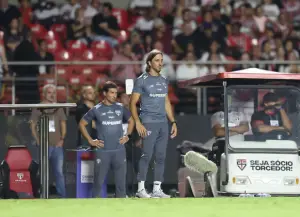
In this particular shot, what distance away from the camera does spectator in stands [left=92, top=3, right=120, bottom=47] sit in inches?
807

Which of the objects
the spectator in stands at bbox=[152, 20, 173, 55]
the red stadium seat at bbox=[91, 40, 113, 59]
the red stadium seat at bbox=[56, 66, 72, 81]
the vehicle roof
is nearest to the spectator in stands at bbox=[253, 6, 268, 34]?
the spectator in stands at bbox=[152, 20, 173, 55]

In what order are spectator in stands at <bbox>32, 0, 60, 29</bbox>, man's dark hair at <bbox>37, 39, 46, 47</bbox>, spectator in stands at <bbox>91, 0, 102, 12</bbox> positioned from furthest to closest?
spectator in stands at <bbox>91, 0, 102, 12</bbox> < spectator in stands at <bbox>32, 0, 60, 29</bbox> < man's dark hair at <bbox>37, 39, 46, 47</bbox>

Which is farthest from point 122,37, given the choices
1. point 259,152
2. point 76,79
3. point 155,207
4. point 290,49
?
point 155,207

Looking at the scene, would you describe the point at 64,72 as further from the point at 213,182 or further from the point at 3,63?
the point at 213,182

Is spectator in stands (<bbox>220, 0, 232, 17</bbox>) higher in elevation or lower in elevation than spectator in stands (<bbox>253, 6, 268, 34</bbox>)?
higher

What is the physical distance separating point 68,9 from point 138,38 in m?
2.03

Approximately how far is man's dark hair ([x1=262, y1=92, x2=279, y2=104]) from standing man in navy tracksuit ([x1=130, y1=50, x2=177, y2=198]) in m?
1.29

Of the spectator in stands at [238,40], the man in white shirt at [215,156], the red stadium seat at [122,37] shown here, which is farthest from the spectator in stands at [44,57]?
the man in white shirt at [215,156]

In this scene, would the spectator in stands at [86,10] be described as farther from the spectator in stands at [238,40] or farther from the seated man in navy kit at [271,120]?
the seated man in navy kit at [271,120]

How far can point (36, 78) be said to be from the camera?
18.5 m

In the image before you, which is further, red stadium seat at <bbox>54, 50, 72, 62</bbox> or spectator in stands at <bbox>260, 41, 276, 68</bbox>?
spectator in stands at <bbox>260, 41, 276, 68</bbox>

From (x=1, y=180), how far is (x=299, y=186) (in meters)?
4.08

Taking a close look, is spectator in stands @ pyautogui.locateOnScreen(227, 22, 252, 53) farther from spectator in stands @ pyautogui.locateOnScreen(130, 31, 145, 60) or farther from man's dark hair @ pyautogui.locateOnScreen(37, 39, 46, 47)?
man's dark hair @ pyautogui.locateOnScreen(37, 39, 46, 47)

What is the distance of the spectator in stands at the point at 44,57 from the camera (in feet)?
61.9
